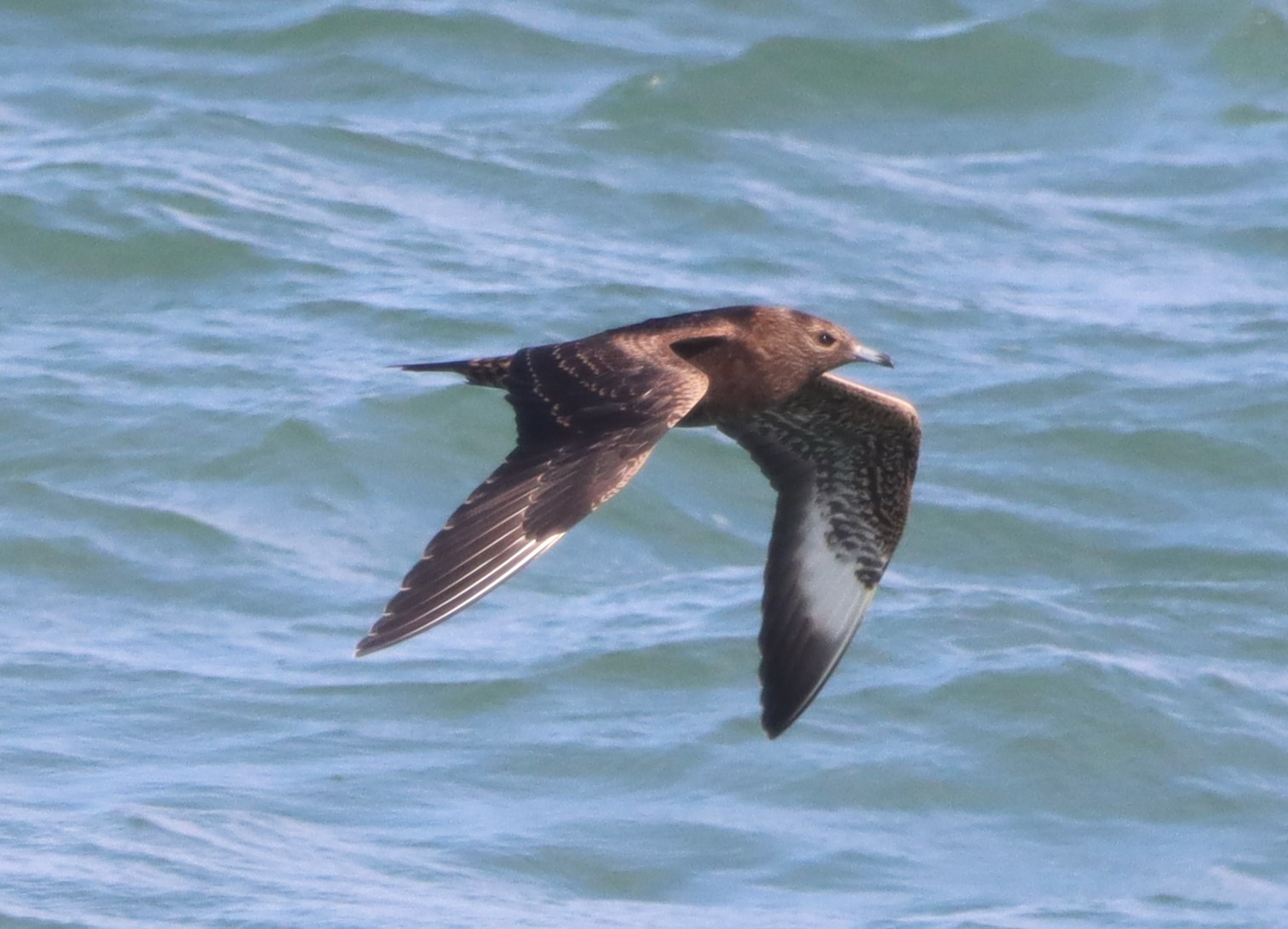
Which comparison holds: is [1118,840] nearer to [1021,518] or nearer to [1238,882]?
[1238,882]

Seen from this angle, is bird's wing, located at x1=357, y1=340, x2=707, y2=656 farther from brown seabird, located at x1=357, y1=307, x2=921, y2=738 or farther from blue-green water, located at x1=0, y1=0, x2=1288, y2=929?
blue-green water, located at x1=0, y1=0, x2=1288, y2=929

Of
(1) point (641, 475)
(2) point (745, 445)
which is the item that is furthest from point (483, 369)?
(1) point (641, 475)

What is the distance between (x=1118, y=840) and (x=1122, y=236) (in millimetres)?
6026

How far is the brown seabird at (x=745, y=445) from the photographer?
191 inches

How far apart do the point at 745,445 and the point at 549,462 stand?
1728 mm

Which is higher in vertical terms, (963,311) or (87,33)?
(87,33)

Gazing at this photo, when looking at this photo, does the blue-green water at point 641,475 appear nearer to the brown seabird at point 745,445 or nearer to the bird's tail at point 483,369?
the brown seabird at point 745,445

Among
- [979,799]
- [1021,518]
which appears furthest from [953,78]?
[979,799]

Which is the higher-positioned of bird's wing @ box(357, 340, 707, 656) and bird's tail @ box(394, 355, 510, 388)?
bird's tail @ box(394, 355, 510, 388)

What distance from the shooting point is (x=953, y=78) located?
15.0 meters

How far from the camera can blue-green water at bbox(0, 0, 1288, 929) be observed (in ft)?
26.1

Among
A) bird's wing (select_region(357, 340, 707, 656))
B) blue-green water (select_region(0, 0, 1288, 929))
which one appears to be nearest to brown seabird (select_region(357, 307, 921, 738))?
bird's wing (select_region(357, 340, 707, 656))

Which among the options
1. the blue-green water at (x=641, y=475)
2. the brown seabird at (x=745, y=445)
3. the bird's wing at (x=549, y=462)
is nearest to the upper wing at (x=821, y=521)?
the brown seabird at (x=745, y=445)

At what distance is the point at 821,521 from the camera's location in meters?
6.68
